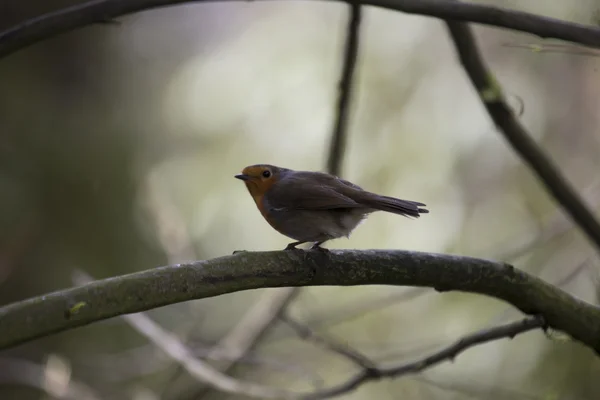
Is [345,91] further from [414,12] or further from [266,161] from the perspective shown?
[266,161]

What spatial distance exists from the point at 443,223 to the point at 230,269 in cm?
284

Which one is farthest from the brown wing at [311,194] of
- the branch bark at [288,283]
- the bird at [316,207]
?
the branch bark at [288,283]

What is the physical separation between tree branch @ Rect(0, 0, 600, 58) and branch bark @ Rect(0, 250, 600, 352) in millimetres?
682

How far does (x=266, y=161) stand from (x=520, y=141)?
200 centimetres

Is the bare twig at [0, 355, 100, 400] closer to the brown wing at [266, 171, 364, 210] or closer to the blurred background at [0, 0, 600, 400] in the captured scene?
the blurred background at [0, 0, 600, 400]

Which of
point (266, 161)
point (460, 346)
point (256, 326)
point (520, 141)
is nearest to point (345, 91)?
point (520, 141)

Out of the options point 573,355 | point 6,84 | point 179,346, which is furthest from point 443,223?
point 6,84

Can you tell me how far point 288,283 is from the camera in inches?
64.0

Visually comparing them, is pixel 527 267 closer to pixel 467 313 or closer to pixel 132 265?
pixel 467 313

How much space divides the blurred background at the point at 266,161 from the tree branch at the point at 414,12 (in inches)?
78.6

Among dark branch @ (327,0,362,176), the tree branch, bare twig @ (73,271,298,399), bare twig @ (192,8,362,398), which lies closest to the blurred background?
bare twig @ (192,8,362,398)

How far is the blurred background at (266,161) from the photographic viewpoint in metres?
4.05

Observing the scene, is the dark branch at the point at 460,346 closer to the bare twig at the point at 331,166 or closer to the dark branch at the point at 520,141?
the bare twig at the point at 331,166

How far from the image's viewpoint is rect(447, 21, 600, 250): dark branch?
2.56 meters
